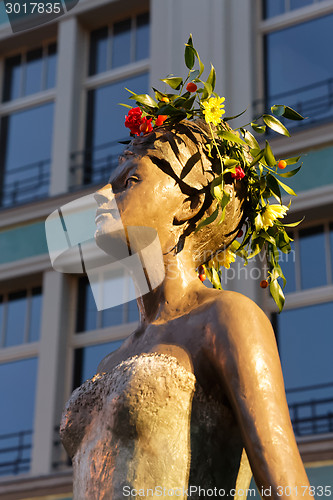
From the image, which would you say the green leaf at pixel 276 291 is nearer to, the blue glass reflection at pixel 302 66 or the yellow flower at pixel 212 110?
the yellow flower at pixel 212 110

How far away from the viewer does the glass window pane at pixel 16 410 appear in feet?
36.4

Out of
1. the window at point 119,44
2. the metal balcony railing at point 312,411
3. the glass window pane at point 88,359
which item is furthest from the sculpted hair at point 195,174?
the window at point 119,44

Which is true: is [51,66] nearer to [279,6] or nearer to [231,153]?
[279,6]

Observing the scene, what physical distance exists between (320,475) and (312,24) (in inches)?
217

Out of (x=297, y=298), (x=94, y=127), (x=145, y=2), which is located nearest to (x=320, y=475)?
(x=297, y=298)

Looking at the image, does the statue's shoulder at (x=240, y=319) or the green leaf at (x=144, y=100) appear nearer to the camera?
the statue's shoulder at (x=240, y=319)

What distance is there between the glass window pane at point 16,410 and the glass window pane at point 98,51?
415 centimetres

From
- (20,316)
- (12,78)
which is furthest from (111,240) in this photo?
(12,78)

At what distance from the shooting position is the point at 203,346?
105 inches

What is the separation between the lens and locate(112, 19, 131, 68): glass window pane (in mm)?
13352

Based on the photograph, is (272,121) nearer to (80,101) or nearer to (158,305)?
(158,305)

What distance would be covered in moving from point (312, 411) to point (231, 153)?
269 inches

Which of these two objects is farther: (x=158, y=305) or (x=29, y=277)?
(x=29, y=277)

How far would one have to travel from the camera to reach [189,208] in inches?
117
